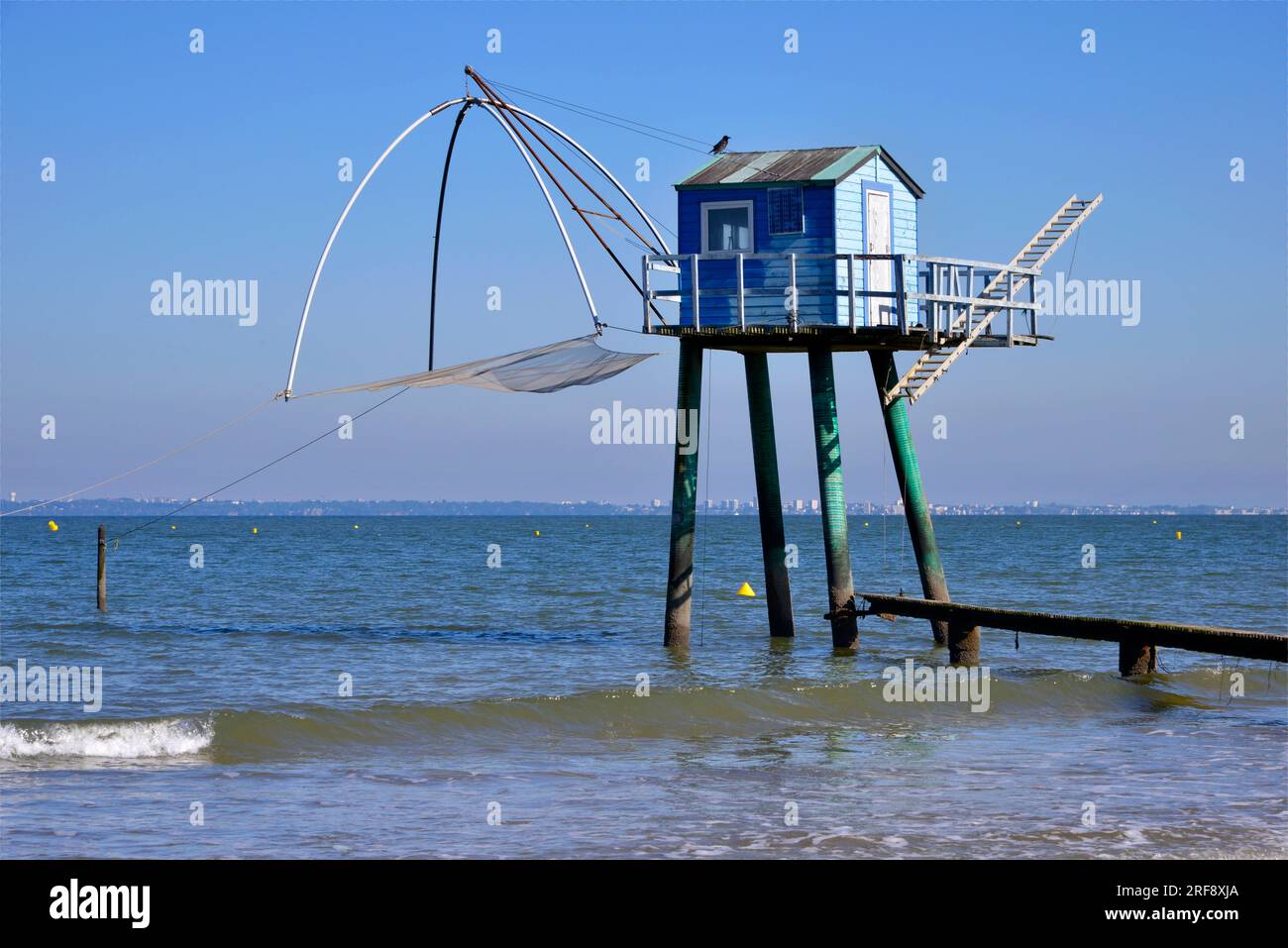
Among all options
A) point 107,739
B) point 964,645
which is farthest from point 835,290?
point 107,739

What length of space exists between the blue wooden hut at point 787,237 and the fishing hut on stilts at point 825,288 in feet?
0.08

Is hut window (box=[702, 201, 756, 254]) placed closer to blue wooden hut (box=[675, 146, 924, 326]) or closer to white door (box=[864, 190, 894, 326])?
blue wooden hut (box=[675, 146, 924, 326])

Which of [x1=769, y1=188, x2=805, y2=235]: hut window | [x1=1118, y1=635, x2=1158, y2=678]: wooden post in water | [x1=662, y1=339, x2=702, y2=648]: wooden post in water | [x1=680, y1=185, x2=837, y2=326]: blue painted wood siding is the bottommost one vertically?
[x1=1118, y1=635, x2=1158, y2=678]: wooden post in water

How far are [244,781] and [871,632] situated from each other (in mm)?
21892

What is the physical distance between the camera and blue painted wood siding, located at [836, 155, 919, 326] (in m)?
25.0

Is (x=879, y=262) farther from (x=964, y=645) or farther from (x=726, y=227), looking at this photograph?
(x=964, y=645)

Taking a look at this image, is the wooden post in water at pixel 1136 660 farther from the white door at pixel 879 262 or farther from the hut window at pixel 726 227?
the hut window at pixel 726 227

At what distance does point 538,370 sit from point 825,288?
5.18 m

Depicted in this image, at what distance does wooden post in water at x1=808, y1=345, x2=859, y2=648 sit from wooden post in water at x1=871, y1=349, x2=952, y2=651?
1.33 metres

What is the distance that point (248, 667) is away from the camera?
30312 millimetres

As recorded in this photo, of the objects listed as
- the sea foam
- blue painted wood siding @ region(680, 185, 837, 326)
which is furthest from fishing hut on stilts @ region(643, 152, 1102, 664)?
the sea foam

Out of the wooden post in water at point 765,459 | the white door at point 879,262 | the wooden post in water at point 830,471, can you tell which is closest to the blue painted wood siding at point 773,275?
the white door at point 879,262

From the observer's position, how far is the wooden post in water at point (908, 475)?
91.2 ft
